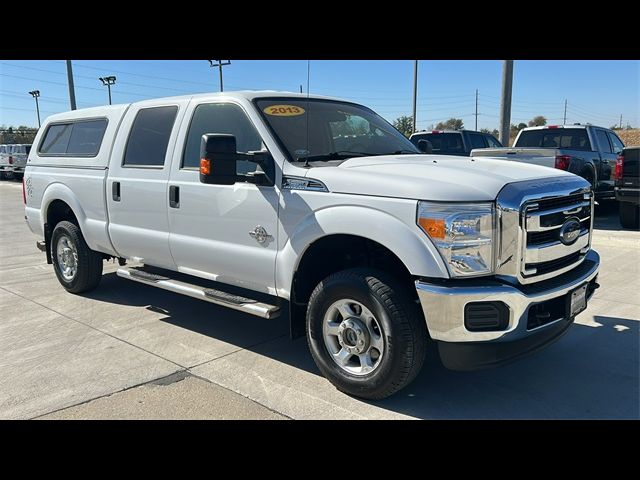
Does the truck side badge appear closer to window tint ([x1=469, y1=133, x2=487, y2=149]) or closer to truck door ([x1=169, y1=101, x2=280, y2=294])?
truck door ([x1=169, y1=101, x2=280, y2=294])

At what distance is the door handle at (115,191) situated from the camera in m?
5.44

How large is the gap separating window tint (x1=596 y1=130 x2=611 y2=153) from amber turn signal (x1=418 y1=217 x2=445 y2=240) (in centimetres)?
1032

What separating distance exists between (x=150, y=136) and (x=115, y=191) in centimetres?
69

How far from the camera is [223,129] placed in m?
4.59

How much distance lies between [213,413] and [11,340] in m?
2.57

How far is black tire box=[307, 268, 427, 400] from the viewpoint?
132 inches

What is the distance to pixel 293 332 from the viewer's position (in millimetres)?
4078

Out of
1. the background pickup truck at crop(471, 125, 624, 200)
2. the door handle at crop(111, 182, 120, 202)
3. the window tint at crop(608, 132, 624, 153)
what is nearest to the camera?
the door handle at crop(111, 182, 120, 202)

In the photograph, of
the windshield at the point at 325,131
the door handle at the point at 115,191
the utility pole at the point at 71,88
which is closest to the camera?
the windshield at the point at 325,131

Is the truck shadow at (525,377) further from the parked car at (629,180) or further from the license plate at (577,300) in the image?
the parked car at (629,180)

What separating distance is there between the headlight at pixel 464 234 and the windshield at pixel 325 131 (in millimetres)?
1275

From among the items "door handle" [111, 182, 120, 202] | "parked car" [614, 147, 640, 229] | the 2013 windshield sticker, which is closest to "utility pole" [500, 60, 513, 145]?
"parked car" [614, 147, 640, 229]

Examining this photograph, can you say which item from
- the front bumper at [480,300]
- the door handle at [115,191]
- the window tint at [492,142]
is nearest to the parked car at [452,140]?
the window tint at [492,142]
